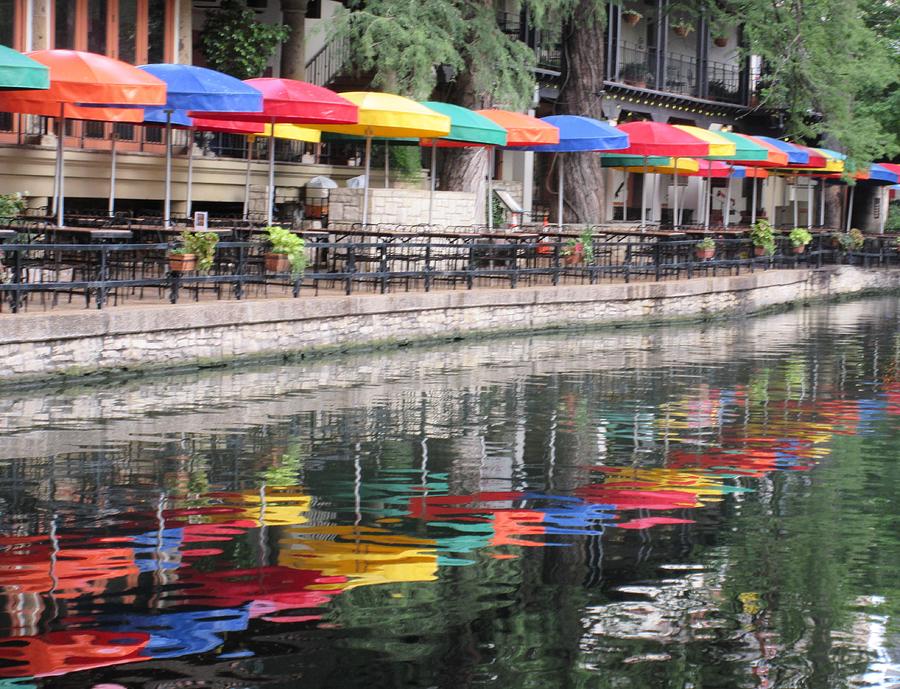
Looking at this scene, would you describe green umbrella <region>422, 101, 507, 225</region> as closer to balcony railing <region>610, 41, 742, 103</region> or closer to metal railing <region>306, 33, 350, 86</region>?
metal railing <region>306, 33, 350, 86</region>

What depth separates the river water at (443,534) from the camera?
6.39m

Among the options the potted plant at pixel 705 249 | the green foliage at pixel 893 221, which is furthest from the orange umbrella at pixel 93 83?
the green foliage at pixel 893 221

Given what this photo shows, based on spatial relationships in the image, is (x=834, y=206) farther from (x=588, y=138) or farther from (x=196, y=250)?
(x=196, y=250)

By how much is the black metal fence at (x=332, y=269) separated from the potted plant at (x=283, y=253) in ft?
0.40

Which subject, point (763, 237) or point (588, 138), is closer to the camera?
Answer: point (588, 138)

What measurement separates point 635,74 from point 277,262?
2852 cm

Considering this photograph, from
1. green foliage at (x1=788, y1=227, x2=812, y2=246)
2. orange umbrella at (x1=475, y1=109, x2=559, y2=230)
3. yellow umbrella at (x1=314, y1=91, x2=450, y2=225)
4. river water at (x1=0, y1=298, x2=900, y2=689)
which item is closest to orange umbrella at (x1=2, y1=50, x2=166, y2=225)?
river water at (x1=0, y1=298, x2=900, y2=689)

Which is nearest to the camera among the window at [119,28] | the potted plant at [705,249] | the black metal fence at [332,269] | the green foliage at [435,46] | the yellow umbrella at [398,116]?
the black metal fence at [332,269]

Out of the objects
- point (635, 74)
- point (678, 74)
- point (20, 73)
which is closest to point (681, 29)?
point (678, 74)

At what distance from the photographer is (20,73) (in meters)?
14.5

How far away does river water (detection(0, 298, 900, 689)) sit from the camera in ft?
21.0

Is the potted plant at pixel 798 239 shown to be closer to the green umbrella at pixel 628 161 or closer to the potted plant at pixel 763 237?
the potted plant at pixel 763 237

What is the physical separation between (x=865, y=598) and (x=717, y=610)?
0.82m

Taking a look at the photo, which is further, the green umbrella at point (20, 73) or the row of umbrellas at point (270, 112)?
the row of umbrellas at point (270, 112)
